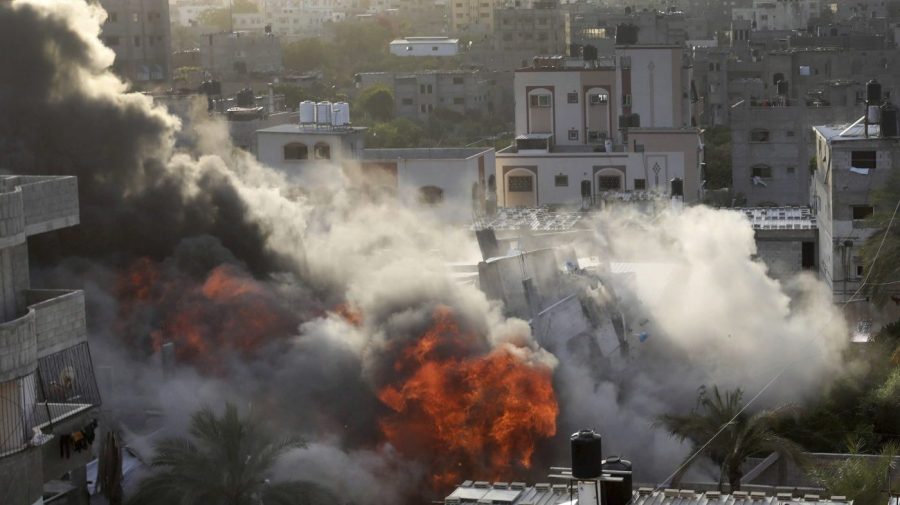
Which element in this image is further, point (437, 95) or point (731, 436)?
point (437, 95)

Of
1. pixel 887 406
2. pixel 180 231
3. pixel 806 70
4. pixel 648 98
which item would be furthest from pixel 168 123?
pixel 806 70

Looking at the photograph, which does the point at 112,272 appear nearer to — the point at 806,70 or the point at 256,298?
the point at 256,298

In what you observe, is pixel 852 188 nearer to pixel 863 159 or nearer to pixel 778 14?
pixel 863 159

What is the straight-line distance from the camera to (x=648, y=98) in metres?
65.0

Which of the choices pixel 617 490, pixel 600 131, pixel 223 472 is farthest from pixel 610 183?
pixel 617 490

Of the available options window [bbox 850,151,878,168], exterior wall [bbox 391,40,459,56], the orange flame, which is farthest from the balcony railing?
exterior wall [bbox 391,40,459,56]

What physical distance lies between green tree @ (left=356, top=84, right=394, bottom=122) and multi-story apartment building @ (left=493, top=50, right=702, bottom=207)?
35677mm

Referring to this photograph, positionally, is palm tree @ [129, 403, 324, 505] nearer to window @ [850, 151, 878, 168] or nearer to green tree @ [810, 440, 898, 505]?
green tree @ [810, 440, 898, 505]

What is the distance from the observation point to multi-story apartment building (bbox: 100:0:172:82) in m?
87.6

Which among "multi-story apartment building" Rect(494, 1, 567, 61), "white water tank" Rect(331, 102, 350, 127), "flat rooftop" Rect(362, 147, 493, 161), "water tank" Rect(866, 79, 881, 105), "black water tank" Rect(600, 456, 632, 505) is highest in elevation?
"multi-story apartment building" Rect(494, 1, 567, 61)

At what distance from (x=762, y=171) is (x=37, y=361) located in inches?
1855

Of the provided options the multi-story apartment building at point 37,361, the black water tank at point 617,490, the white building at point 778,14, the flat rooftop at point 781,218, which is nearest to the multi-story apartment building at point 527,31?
the white building at point 778,14

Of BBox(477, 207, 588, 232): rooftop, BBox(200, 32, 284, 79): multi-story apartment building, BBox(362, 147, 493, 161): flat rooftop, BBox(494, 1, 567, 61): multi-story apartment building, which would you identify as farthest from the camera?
BBox(494, 1, 567, 61): multi-story apartment building

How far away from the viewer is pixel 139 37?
90.0 meters
